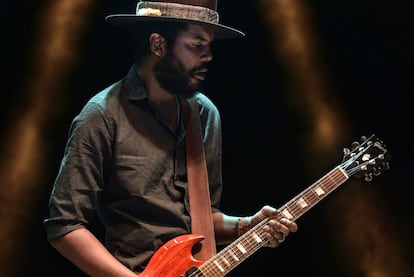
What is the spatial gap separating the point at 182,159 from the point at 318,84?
5.48 ft

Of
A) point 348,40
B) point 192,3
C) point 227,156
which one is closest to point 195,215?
point 192,3

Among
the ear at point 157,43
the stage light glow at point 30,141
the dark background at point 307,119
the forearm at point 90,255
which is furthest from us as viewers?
the dark background at point 307,119

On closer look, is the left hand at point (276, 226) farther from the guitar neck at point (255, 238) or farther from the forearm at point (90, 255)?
the forearm at point (90, 255)

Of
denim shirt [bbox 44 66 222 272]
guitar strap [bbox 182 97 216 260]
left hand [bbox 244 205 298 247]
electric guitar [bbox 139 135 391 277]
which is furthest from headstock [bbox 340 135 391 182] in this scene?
denim shirt [bbox 44 66 222 272]

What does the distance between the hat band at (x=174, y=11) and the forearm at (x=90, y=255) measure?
81 centimetres

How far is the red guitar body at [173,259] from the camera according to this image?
2.75 metres

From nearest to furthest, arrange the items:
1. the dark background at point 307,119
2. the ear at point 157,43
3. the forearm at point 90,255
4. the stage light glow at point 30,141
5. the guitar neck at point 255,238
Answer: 1. the forearm at point 90,255
2. the guitar neck at point 255,238
3. the ear at point 157,43
4. the stage light glow at point 30,141
5. the dark background at point 307,119

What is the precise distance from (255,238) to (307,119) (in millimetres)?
1649

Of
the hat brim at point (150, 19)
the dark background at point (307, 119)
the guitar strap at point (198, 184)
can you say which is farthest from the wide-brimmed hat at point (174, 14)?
the dark background at point (307, 119)

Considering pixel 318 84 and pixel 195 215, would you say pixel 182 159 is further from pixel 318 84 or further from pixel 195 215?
pixel 318 84

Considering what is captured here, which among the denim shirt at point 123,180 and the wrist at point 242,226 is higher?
the denim shirt at point 123,180

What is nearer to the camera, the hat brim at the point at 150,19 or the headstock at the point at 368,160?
the hat brim at the point at 150,19

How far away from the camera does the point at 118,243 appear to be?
9.32 ft

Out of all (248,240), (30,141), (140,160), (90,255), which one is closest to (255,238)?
(248,240)
